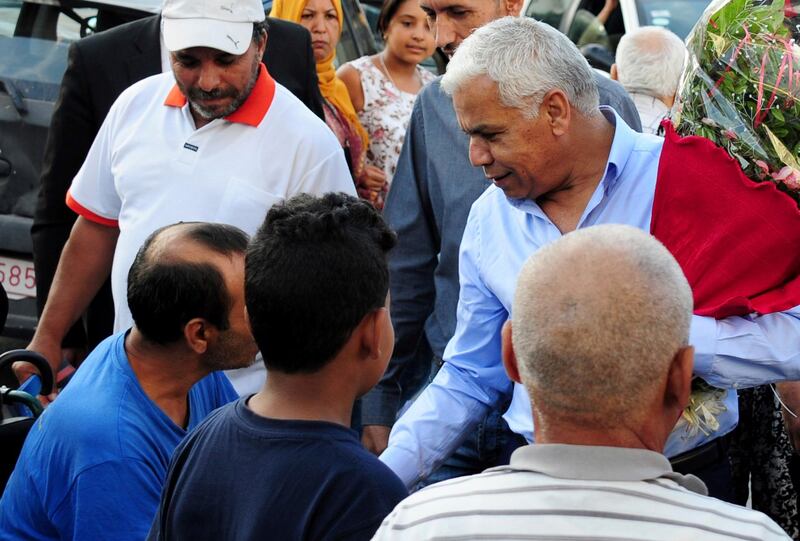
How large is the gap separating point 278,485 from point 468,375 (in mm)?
1131

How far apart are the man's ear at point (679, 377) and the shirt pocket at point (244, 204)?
220 centimetres

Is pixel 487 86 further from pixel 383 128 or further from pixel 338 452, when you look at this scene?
pixel 383 128

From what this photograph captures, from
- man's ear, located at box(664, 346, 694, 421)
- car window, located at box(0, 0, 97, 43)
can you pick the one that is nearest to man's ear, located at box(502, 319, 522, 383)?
man's ear, located at box(664, 346, 694, 421)

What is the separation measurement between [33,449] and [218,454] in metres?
0.79

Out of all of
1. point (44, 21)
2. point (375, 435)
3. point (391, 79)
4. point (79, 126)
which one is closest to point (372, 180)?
point (391, 79)

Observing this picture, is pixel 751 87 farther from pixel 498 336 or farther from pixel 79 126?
pixel 79 126

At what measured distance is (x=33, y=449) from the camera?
2910 millimetres

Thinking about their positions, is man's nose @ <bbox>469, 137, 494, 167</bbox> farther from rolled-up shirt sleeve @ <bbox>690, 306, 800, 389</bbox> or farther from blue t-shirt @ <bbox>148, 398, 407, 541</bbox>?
blue t-shirt @ <bbox>148, 398, 407, 541</bbox>

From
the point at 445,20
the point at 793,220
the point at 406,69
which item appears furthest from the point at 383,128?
the point at 793,220

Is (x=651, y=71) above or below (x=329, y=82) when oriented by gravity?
above

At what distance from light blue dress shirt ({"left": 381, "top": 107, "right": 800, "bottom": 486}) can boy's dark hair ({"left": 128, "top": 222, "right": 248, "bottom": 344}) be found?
0.55 metres

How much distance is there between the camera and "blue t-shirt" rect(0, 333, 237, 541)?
2736mm

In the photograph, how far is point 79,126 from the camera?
4.78 m

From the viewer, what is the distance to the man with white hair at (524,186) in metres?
3.04
